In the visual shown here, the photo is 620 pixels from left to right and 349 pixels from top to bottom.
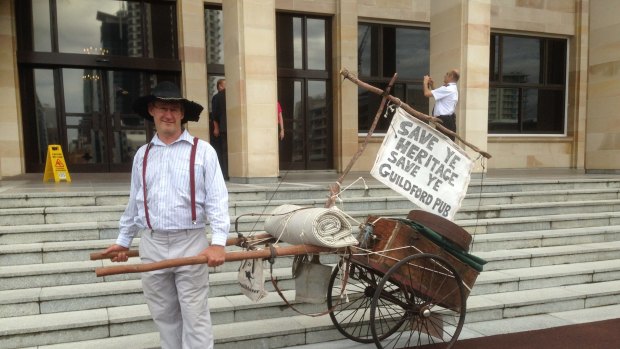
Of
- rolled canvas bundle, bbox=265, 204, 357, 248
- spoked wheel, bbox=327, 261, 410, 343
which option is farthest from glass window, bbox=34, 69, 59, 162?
rolled canvas bundle, bbox=265, 204, 357, 248

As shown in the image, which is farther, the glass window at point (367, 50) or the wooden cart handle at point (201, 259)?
the glass window at point (367, 50)

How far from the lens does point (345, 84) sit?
38.6ft

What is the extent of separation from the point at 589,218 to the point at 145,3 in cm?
1053

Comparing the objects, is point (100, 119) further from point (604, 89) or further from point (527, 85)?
point (604, 89)

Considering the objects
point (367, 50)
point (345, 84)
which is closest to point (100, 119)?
point (345, 84)

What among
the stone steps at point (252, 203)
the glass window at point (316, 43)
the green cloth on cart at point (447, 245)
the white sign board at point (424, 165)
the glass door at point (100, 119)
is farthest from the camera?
the glass window at point (316, 43)

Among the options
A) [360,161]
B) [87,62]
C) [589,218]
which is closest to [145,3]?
[87,62]

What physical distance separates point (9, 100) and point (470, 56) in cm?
1012

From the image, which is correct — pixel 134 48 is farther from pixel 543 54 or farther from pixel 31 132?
pixel 543 54

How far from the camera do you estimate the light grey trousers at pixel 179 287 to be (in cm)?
289

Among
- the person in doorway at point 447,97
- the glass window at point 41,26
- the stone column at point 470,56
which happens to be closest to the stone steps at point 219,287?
the person in doorway at point 447,97

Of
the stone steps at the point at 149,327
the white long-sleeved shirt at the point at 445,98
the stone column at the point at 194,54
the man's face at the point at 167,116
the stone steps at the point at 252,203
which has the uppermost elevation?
the stone column at the point at 194,54

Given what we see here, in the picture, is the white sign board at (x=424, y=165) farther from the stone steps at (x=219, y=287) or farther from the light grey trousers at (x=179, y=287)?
the stone steps at (x=219, y=287)

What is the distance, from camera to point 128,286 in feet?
14.6
